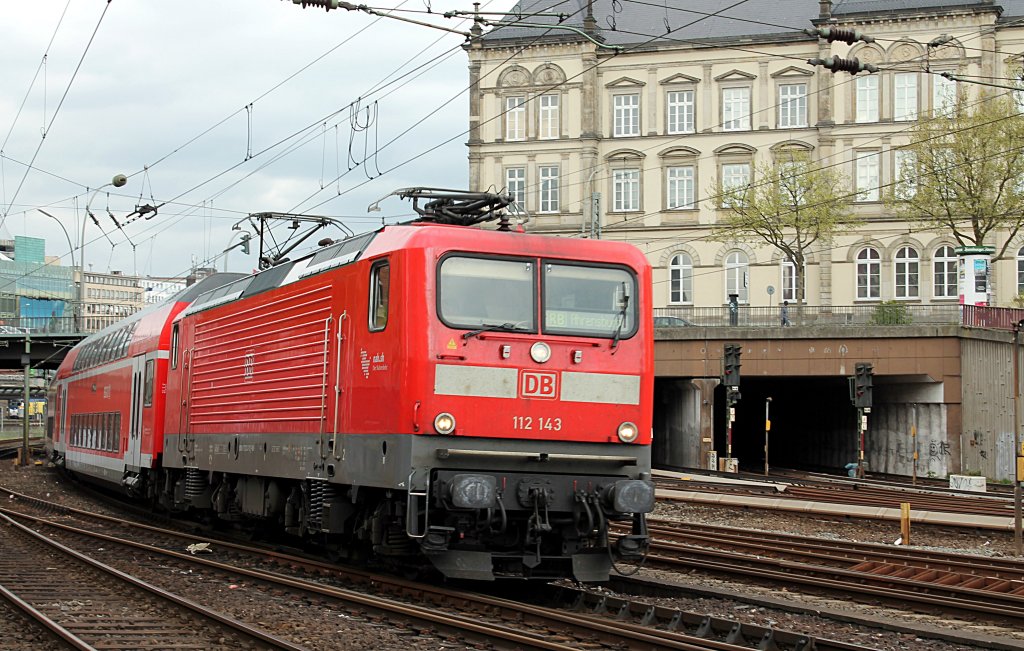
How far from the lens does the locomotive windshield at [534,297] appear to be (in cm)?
1257

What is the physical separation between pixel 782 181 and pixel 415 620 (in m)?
45.6

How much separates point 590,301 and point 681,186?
55513 millimetres

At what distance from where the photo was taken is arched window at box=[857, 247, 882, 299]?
63.4m

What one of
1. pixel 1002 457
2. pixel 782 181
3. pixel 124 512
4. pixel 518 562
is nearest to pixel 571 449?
pixel 518 562

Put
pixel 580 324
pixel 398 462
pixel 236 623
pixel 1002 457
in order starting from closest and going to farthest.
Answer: pixel 236 623
pixel 398 462
pixel 580 324
pixel 1002 457

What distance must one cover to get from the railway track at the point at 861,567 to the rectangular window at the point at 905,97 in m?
48.8

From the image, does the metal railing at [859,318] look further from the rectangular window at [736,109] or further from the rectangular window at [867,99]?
the rectangular window at [736,109]

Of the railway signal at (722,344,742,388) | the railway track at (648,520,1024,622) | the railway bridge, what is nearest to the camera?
the railway track at (648,520,1024,622)

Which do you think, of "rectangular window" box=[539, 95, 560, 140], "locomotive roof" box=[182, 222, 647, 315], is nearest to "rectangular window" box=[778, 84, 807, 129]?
"rectangular window" box=[539, 95, 560, 140]

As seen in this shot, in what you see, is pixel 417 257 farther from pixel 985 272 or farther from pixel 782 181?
pixel 782 181

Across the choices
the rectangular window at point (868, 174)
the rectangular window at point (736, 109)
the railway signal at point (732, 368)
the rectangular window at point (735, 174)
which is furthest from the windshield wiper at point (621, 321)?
the rectangular window at point (736, 109)

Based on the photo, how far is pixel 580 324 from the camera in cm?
1299

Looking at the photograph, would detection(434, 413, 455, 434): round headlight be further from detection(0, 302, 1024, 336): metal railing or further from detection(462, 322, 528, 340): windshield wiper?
detection(0, 302, 1024, 336): metal railing

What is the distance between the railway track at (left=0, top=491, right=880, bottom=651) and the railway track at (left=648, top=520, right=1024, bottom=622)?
9.49 feet
